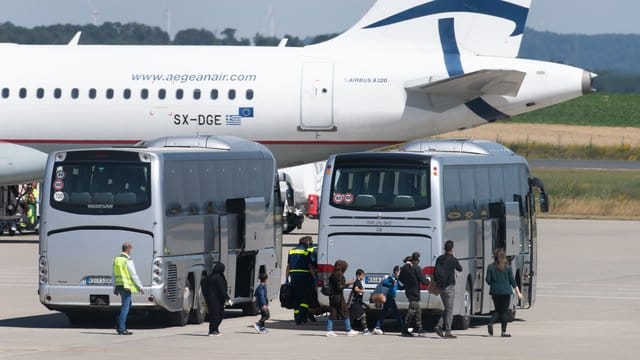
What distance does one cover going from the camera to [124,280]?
101ft

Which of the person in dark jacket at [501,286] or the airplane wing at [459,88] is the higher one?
the airplane wing at [459,88]

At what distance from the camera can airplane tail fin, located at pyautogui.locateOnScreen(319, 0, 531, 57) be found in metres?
56.3

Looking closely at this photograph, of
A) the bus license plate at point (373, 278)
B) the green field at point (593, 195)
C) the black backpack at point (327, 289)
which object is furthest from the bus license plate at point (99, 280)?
the green field at point (593, 195)

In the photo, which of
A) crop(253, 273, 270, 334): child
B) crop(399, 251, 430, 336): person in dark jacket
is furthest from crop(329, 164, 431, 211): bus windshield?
crop(253, 273, 270, 334): child

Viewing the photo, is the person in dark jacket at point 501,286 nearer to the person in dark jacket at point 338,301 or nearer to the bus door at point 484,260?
the bus door at point 484,260

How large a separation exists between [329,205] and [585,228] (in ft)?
115

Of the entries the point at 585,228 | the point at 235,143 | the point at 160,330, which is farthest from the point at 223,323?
the point at 585,228

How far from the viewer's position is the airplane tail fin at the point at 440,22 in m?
56.3

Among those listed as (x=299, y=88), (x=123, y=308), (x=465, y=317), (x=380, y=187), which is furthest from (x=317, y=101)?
(x=123, y=308)

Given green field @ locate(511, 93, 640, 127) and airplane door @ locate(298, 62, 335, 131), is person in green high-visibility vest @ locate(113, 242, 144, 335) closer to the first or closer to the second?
airplane door @ locate(298, 62, 335, 131)

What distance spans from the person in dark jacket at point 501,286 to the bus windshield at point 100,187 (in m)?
7.03

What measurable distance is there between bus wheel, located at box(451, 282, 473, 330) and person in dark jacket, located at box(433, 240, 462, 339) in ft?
5.27

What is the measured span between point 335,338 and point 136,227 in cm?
465

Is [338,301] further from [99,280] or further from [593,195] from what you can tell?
[593,195]
